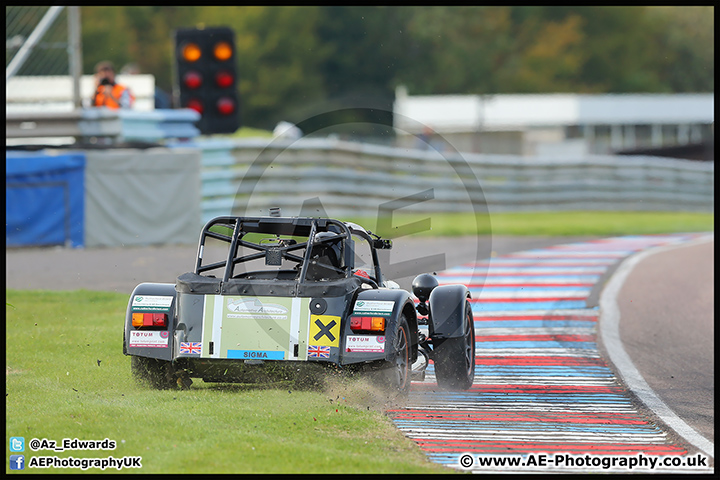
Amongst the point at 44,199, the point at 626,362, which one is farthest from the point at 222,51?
the point at 626,362

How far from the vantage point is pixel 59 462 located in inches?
221

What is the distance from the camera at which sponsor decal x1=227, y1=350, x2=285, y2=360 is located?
23.1 feet

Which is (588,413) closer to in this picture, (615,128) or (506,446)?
(506,446)

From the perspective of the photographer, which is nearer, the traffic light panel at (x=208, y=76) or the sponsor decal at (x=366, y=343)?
the sponsor decal at (x=366, y=343)

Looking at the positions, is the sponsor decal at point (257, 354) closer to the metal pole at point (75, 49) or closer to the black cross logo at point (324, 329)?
the black cross logo at point (324, 329)

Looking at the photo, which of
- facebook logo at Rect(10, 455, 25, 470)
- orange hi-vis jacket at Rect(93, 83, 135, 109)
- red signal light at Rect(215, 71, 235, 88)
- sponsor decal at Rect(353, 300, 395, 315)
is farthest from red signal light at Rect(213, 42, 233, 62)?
facebook logo at Rect(10, 455, 25, 470)

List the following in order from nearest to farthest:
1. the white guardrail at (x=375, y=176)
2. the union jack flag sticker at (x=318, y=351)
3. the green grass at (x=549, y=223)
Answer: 1. the union jack flag sticker at (x=318, y=351)
2. the white guardrail at (x=375, y=176)
3. the green grass at (x=549, y=223)

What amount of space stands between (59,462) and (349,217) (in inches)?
657

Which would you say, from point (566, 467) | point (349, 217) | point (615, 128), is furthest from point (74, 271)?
point (615, 128)

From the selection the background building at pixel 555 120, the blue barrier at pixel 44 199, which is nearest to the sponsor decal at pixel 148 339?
the blue barrier at pixel 44 199

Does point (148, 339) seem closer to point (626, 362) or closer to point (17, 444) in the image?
point (17, 444)

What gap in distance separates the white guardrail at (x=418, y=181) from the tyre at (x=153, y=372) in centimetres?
941

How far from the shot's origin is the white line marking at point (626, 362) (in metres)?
6.95

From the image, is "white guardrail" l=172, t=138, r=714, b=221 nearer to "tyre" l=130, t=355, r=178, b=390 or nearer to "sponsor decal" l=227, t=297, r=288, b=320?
"tyre" l=130, t=355, r=178, b=390
